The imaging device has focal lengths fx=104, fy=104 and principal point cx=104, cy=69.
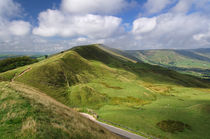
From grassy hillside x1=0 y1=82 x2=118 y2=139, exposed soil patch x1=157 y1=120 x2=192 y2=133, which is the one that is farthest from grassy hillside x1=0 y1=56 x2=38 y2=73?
exposed soil patch x1=157 y1=120 x2=192 y2=133

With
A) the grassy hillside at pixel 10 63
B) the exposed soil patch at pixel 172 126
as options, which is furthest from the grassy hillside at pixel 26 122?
the grassy hillside at pixel 10 63

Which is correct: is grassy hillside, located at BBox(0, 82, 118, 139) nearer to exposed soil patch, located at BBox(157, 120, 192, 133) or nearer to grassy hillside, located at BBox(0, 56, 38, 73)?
exposed soil patch, located at BBox(157, 120, 192, 133)

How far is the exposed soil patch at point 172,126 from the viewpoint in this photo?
1443 inches

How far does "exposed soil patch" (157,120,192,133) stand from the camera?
3666 cm

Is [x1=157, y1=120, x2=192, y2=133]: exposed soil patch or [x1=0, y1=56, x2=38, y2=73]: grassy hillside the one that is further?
[x1=0, y1=56, x2=38, y2=73]: grassy hillside

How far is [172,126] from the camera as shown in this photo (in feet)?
125

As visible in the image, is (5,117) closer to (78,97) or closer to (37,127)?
(37,127)

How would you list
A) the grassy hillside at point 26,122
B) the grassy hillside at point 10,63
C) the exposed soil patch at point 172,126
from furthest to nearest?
the grassy hillside at point 10,63
the exposed soil patch at point 172,126
the grassy hillside at point 26,122

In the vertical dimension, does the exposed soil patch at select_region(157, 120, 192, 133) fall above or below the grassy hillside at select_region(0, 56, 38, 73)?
below

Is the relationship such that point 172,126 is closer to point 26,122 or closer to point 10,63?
point 26,122

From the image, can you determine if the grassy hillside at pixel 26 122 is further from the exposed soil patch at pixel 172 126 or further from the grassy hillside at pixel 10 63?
the grassy hillside at pixel 10 63

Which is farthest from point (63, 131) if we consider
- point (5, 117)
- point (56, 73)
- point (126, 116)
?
point (56, 73)

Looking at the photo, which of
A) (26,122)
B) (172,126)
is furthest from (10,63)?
(172,126)

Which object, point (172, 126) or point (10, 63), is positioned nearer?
point (172, 126)
